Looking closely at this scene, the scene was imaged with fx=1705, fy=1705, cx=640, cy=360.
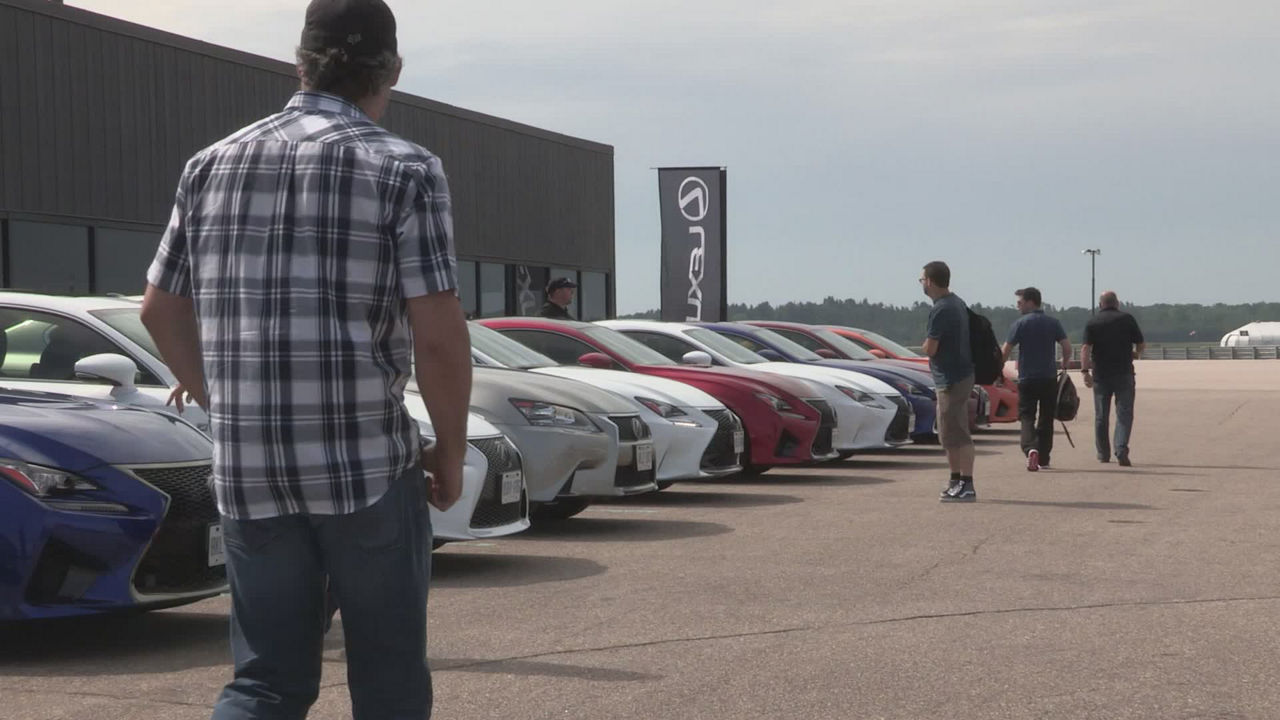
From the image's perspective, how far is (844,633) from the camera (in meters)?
6.48

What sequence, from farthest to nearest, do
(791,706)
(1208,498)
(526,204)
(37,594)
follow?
(526,204), (1208,498), (37,594), (791,706)

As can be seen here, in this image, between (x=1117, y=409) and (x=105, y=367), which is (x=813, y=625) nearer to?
(x=105, y=367)

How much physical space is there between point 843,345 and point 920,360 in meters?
1.12

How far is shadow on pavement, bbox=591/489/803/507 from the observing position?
473 inches

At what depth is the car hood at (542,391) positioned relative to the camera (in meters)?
9.79

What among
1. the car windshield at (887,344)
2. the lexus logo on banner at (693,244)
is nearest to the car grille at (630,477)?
the car windshield at (887,344)

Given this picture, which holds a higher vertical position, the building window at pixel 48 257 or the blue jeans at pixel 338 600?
the building window at pixel 48 257

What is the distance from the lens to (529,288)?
110 ft

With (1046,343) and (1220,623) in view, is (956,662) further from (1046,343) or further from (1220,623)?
(1046,343)

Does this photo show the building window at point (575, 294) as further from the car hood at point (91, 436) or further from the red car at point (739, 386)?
the car hood at point (91, 436)

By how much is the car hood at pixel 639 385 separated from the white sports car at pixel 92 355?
3.40 m

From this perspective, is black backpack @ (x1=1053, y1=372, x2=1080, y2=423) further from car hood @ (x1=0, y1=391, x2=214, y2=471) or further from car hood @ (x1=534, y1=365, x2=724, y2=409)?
car hood @ (x1=0, y1=391, x2=214, y2=471)

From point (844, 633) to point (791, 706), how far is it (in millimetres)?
1323

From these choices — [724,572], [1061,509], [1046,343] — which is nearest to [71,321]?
[724,572]
